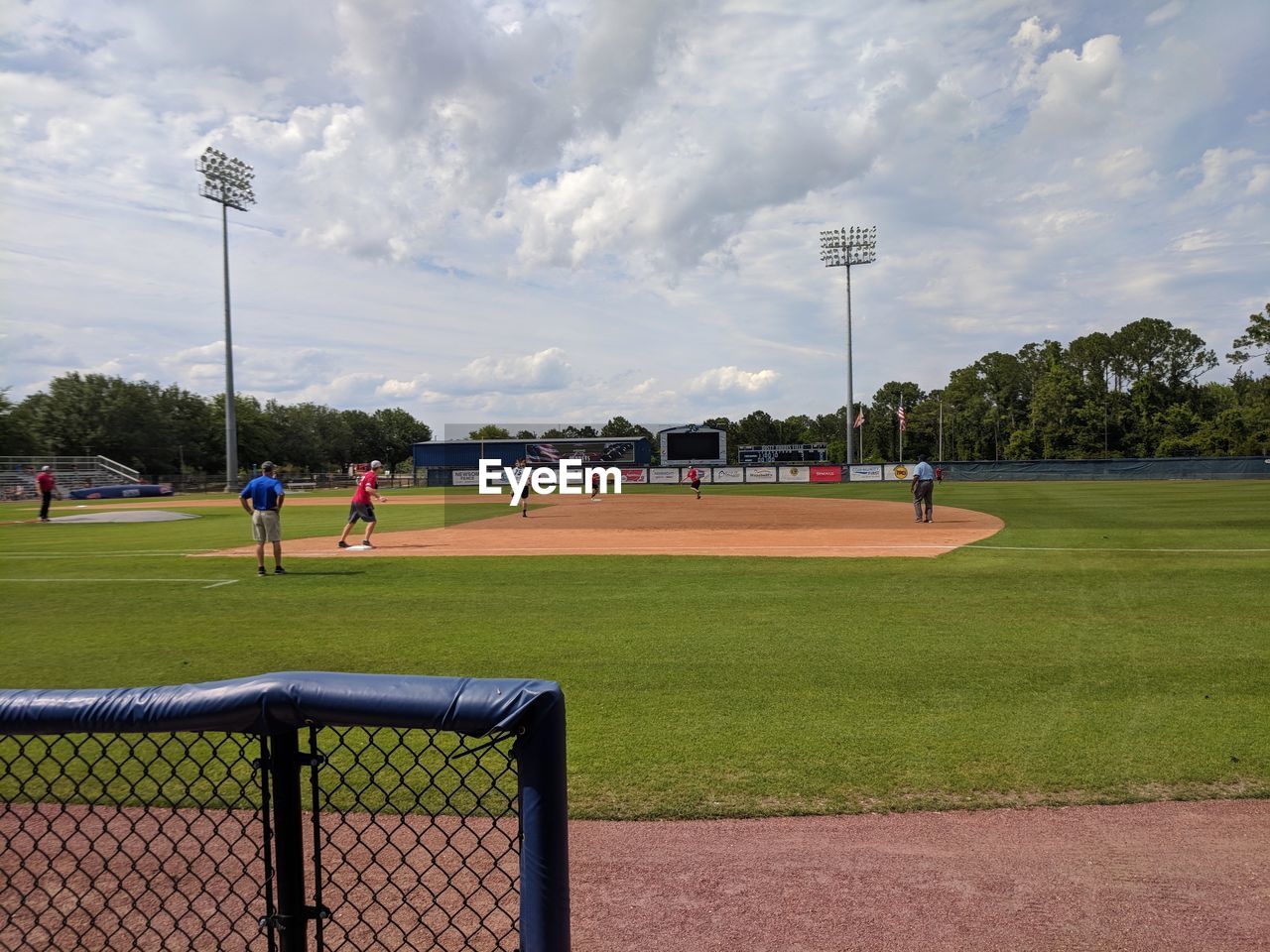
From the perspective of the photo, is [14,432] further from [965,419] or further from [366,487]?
[965,419]

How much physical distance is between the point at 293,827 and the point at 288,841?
0.15ft

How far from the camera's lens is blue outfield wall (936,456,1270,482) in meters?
48.2

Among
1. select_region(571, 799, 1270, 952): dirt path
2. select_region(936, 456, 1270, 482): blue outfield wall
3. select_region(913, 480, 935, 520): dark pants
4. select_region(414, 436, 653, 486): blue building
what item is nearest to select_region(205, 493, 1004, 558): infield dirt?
select_region(913, 480, 935, 520): dark pants

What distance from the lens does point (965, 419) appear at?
108 m

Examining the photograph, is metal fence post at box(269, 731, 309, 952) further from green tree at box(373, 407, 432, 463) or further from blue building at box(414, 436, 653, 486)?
green tree at box(373, 407, 432, 463)

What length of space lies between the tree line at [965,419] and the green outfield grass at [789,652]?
4141cm

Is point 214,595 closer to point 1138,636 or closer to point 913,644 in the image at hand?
point 913,644

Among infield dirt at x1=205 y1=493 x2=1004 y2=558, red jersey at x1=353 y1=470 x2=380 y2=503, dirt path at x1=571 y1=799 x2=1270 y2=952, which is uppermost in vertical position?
red jersey at x1=353 y1=470 x2=380 y2=503

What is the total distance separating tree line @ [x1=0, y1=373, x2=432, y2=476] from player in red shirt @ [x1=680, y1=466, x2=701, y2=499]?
53036 millimetres

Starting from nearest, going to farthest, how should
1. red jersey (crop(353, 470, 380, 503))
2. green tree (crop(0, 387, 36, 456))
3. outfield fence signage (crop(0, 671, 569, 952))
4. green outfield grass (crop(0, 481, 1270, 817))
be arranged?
outfield fence signage (crop(0, 671, 569, 952)) → green outfield grass (crop(0, 481, 1270, 817)) → red jersey (crop(353, 470, 380, 503)) → green tree (crop(0, 387, 36, 456))

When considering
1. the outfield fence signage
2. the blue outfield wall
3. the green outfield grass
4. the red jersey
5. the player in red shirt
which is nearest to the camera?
the outfield fence signage

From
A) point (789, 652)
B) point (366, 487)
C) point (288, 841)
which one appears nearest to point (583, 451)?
point (366, 487)

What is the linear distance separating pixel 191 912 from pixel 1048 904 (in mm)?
4017

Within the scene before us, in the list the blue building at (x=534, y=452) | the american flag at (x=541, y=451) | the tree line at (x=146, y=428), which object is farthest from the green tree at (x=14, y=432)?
the american flag at (x=541, y=451)
